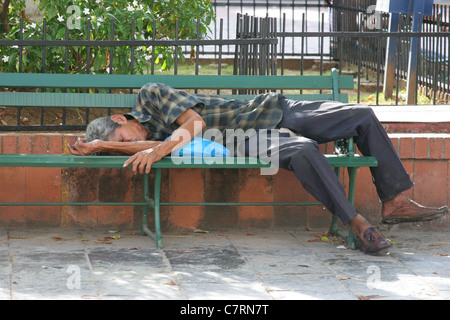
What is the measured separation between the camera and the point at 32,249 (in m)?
4.67

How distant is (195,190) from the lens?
5305 millimetres

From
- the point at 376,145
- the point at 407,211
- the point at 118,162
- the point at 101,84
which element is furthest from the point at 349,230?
the point at 101,84

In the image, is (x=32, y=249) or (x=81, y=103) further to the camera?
(x=81, y=103)

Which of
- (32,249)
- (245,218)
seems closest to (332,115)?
(245,218)

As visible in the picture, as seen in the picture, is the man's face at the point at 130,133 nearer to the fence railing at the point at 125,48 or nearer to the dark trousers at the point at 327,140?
the fence railing at the point at 125,48

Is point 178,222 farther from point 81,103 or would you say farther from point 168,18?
point 168,18

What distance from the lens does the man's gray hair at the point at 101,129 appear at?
15.9 feet

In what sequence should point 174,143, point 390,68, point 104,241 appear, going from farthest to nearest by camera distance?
point 390,68 < point 104,241 < point 174,143

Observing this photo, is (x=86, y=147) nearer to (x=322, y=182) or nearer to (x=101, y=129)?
(x=101, y=129)

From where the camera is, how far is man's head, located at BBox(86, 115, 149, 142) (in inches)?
191

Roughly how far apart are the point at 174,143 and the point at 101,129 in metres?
0.50

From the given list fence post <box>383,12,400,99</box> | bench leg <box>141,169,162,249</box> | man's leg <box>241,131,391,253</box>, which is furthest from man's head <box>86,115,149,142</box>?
fence post <box>383,12,400,99</box>

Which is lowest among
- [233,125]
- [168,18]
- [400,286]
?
[400,286]

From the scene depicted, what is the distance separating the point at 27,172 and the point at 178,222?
1083mm
